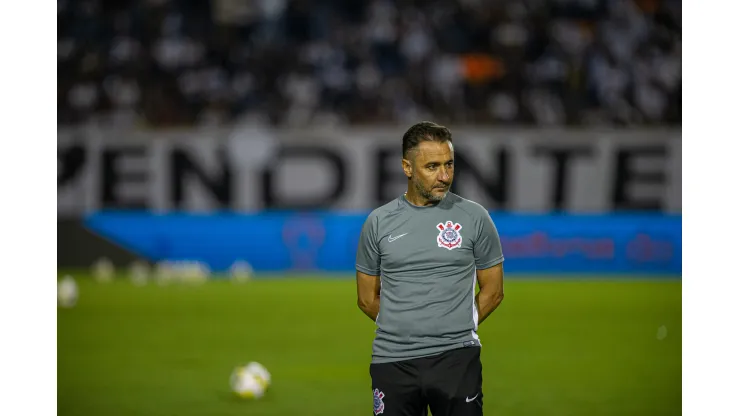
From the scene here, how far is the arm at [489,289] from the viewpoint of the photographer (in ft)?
13.4

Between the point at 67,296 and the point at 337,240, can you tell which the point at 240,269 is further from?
the point at 67,296

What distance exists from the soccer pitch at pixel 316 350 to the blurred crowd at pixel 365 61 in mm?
6702

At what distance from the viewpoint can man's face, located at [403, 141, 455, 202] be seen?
3918mm

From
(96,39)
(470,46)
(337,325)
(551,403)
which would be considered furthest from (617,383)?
(96,39)

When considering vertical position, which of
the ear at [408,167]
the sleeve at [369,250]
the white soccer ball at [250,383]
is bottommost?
the white soccer ball at [250,383]

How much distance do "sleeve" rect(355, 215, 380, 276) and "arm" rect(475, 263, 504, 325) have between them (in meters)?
0.40

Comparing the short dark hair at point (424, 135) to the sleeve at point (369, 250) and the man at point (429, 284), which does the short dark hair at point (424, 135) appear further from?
the sleeve at point (369, 250)

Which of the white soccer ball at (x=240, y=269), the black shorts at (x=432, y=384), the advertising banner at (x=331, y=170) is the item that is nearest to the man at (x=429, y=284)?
the black shorts at (x=432, y=384)

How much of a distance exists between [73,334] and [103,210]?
932 cm

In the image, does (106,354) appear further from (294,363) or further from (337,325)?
(337,325)

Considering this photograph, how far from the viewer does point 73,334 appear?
10406 millimetres

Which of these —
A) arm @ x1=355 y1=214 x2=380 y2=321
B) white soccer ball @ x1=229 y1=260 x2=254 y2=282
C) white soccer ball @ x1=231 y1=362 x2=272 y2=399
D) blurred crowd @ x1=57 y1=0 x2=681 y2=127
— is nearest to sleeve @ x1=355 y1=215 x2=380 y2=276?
arm @ x1=355 y1=214 x2=380 y2=321

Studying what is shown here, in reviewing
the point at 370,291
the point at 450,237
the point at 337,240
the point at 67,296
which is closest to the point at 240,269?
the point at 337,240

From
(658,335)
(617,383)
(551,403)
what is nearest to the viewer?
(551,403)
